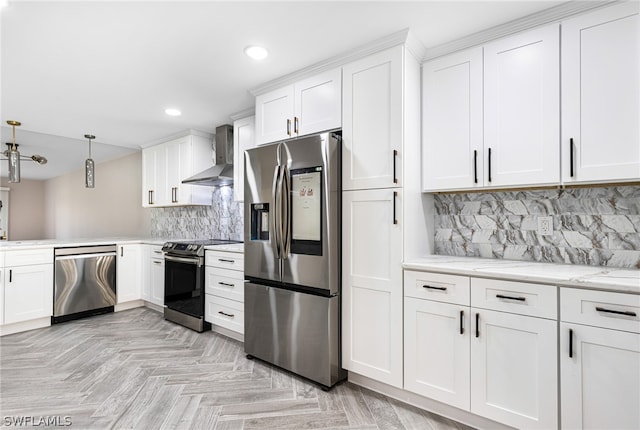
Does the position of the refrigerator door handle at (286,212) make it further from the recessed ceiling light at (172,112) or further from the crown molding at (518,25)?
the recessed ceiling light at (172,112)

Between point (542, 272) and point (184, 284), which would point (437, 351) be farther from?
point (184, 284)

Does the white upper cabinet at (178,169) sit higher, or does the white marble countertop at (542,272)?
the white upper cabinet at (178,169)

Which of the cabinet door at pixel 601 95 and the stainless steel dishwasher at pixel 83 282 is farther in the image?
the stainless steel dishwasher at pixel 83 282

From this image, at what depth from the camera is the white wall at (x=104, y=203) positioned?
5.54 m

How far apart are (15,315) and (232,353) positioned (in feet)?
8.20

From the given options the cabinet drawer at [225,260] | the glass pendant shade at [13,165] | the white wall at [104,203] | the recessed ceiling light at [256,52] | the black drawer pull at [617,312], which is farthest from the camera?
the white wall at [104,203]

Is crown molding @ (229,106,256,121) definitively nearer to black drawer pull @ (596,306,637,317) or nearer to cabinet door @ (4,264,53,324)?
cabinet door @ (4,264,53,324)

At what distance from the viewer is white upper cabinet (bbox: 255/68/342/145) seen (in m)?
2.47

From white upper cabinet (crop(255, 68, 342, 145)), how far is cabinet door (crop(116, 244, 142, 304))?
275cm

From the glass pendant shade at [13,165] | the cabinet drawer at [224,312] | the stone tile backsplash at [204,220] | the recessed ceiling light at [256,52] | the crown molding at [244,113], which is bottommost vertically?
the cabinet drawer at [224,312]

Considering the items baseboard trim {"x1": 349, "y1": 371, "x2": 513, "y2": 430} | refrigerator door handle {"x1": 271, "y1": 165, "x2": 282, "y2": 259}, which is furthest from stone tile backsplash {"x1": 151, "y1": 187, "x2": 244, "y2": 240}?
baseboard trim {"x1": 349, "y1": 371, "x2": 513, "y2": 430}

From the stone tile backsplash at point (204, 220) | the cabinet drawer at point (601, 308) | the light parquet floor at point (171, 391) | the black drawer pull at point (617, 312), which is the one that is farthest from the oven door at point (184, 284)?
the black drawer pull at point (617, 312)

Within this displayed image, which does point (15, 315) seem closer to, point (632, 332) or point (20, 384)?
point (20, 384)

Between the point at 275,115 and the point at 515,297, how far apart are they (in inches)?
87.5
